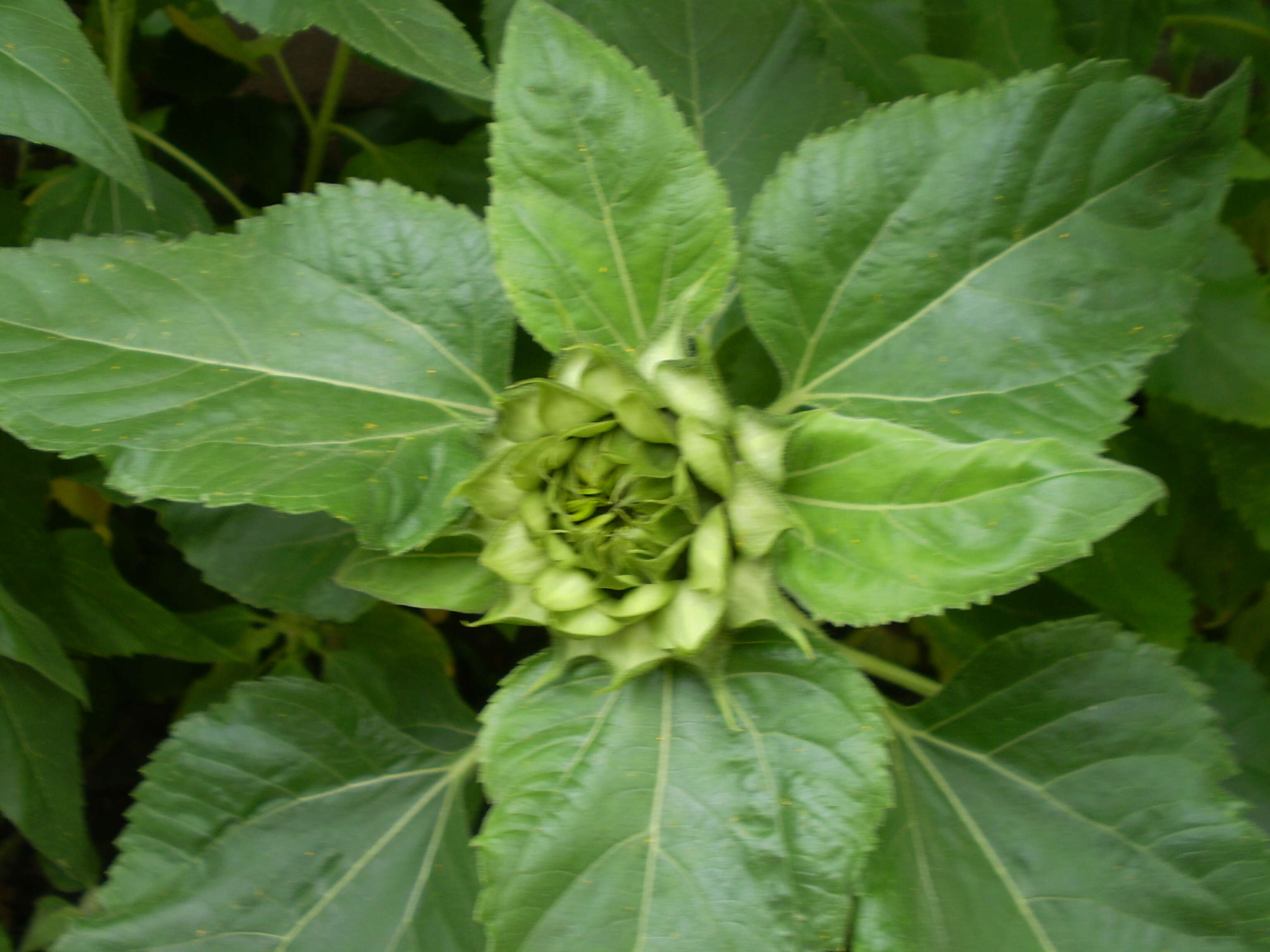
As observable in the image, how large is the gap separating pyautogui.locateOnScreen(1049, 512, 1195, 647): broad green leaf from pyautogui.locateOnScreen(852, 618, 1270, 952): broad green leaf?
23 cm

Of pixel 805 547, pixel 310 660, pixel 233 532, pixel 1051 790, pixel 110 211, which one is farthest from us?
pixel 310 660

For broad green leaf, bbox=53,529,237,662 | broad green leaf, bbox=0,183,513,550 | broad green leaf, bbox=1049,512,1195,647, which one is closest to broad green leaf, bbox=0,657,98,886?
broad green leaf, bbox=53,529,237,662

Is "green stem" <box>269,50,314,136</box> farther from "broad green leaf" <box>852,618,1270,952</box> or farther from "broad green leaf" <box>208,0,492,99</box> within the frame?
"broad green leaf" <box>852,618,1270,952</box>

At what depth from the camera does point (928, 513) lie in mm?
522

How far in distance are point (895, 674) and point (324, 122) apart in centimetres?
96

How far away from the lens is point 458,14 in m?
1.02

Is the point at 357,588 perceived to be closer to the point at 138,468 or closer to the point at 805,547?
the point at 138,468

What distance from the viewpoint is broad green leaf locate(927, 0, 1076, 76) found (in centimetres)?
95

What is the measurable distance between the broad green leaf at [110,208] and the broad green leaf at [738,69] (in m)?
0.37

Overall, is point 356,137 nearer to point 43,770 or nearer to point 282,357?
point 282,357

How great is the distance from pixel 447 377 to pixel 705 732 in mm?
320

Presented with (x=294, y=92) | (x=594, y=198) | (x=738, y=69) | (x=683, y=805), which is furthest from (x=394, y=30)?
(x=294, y=92)

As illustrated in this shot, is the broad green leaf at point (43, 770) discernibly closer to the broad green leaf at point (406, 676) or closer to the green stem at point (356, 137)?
the broad green leaf at point (406, 676)

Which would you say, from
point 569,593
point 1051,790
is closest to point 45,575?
point 569,593
